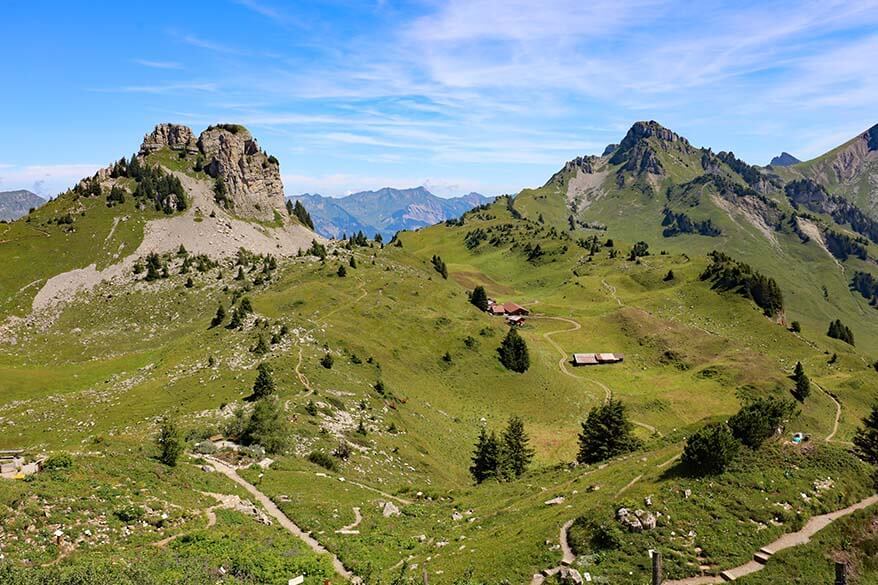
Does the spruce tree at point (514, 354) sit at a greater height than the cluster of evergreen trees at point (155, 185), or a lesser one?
lesser

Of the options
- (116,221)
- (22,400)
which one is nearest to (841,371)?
(22,400)

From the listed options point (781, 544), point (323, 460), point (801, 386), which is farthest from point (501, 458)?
point (801, 386)

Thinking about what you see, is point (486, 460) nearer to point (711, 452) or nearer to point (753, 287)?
point (711, 452)

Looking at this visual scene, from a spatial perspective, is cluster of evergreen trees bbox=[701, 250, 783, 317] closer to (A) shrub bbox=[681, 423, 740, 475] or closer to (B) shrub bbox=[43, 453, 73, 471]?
(A) shrub bbox=[681, 423, 740, 475]

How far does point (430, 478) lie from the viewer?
58500 mm

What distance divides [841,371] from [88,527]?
155277 millimetres

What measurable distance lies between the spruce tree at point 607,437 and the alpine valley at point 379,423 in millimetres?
320

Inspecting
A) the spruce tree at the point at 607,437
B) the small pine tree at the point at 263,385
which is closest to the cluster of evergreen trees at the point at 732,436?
the spruce tree at the point at 607,437

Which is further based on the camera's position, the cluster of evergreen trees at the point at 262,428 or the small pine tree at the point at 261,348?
the small pine tree at the point at 261,348

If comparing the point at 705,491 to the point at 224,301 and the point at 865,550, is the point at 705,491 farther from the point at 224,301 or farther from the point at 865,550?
the point at 224,301

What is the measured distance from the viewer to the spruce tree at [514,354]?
4306 inches

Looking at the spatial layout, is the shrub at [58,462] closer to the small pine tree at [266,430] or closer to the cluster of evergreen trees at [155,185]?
the small pine tree at [266,430]

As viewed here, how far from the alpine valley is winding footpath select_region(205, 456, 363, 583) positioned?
1.00ft

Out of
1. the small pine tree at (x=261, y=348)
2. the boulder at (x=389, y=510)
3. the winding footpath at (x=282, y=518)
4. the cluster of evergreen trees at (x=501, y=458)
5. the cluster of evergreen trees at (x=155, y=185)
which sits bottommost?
the cluster of evergreen trees at (x=501, y=458)
